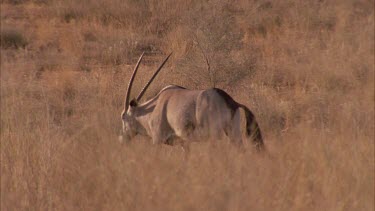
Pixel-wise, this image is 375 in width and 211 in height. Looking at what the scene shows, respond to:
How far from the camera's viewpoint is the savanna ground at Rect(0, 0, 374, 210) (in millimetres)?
4129

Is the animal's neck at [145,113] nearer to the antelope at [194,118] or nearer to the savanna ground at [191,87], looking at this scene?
the antelope at [194,118]

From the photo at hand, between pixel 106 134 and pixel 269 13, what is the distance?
1056 centimetres

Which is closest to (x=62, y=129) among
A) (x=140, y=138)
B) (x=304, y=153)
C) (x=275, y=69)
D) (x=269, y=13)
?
(x=140, y=138)

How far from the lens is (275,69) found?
1011 cm

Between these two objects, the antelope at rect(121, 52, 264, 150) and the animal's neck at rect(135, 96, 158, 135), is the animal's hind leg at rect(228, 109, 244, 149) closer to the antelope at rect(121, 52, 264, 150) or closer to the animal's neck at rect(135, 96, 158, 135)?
the antelope at rect(121, 52, 264, 150)

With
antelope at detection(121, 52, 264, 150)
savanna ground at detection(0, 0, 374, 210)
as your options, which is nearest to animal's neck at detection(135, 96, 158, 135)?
antelope at detection(121, 52, 264, 150)

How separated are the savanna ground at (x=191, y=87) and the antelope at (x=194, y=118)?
0.25 metres

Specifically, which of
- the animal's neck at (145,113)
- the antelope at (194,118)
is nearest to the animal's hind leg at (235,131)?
the antelope at (194,118)

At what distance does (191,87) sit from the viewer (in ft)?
28.0

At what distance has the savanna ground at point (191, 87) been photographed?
4129 millimetres

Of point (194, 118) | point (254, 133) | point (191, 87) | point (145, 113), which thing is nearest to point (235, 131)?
point (254, 133)

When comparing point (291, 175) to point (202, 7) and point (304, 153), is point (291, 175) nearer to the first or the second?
point (304, 153)

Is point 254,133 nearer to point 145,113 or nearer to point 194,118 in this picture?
point 194,118

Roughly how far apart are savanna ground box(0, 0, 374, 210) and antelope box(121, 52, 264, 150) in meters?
0.25
